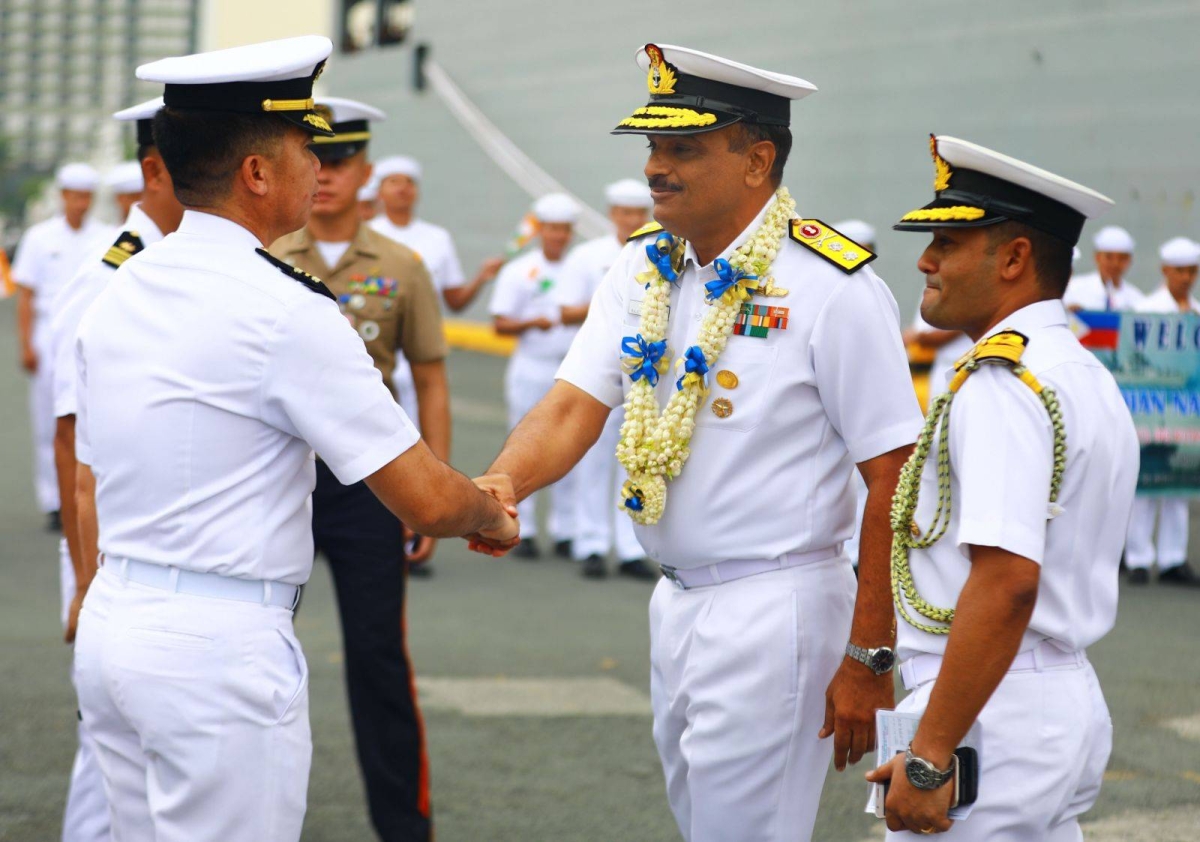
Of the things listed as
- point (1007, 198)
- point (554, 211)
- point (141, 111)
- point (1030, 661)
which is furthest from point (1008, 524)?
point (554, 211)

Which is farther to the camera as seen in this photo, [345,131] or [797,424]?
[345,131]

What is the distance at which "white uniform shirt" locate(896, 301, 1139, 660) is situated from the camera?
2715 millimetres

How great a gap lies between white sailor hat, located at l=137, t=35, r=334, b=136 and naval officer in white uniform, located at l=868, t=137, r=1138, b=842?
3.89 feet

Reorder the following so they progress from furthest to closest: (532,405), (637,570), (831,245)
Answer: (532,405) < (637,570) < (831,245)

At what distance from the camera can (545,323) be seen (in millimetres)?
10734

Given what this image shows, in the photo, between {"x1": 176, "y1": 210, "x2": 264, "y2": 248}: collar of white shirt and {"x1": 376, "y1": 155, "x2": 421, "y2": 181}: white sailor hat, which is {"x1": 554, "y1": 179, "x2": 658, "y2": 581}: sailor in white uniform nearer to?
{"x1": 376, "y1": 155, "x2": 421, "y2": 181}: white sailor hat

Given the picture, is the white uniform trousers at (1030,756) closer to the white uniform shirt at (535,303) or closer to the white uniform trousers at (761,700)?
the white uniform trousers at (761,700)

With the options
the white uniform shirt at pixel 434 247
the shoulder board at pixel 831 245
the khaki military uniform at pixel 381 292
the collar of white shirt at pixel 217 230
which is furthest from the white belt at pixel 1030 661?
the white uniform shirt at pixel 434 247

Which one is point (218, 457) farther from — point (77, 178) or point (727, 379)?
point (77, 178)

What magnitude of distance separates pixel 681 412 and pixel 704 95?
0.70m

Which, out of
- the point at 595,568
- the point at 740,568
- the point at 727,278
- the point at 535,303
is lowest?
the point at 595,568

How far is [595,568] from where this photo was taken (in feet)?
32.2

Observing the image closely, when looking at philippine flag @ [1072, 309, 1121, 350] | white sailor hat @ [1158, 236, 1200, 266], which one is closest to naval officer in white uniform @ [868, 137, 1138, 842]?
philippine flag @ [1072, 309, 1121, 350]

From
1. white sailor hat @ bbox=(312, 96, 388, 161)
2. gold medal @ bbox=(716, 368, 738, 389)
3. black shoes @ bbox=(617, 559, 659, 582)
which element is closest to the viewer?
gold medal @ bbox=(716, 368, 738, 389)
